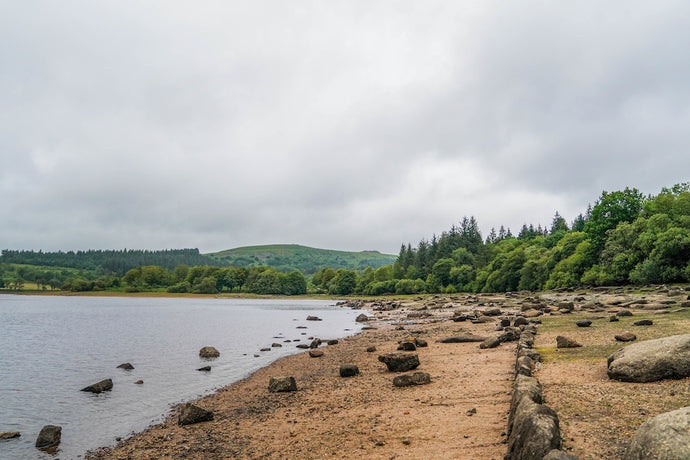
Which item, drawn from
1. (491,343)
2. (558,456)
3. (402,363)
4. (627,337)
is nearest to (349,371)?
(402,363)

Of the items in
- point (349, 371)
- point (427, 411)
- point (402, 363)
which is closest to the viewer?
point (427, 411)

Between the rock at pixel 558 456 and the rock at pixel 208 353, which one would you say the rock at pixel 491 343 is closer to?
the rock at pixel 558 456

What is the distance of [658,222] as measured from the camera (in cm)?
6875

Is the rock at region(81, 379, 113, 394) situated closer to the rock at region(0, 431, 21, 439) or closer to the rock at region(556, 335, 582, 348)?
the rock at region(0, 431, 21, 439)

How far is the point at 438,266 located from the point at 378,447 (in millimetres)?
144762

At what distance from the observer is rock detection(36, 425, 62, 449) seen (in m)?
14.2

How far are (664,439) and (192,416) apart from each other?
14.6 meters

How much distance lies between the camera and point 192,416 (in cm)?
1550

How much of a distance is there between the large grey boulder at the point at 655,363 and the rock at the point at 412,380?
6842mm

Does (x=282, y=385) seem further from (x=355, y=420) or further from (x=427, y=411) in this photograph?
(x=427, y=411)

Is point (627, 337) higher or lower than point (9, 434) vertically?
higher

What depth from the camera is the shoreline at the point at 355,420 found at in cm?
1079

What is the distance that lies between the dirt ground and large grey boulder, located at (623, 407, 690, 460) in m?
1.31

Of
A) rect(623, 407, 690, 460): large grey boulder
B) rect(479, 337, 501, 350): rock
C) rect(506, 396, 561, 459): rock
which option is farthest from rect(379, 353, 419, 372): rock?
rect(623, 407, 690, 460): large grey boulder
